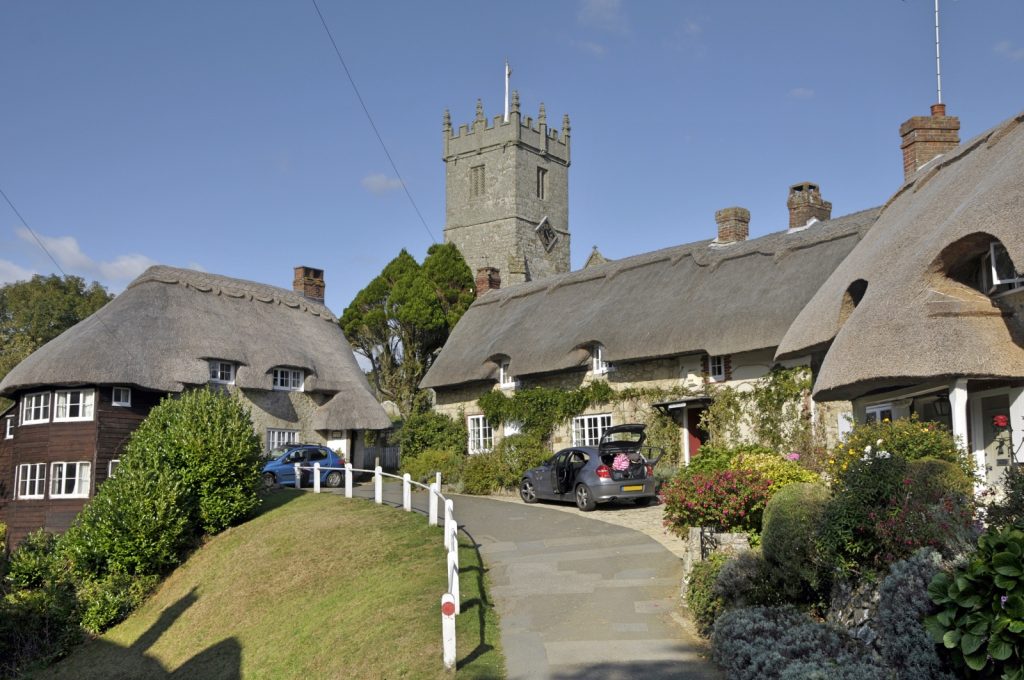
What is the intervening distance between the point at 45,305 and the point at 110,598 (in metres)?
34.4

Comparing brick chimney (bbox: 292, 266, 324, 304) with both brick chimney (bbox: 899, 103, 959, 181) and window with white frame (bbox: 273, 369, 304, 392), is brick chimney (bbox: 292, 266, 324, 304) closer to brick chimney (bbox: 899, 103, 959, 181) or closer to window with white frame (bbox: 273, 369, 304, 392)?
window with white frame (bbox: 273, 369, 304, 392)

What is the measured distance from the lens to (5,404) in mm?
33812

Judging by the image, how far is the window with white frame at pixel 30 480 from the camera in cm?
2673

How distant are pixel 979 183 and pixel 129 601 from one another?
18936 mm

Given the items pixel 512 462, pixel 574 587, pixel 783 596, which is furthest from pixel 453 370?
pixel 783 596

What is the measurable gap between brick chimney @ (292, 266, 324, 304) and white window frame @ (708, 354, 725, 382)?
20586mm

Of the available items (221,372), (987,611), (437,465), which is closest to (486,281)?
(437,465)

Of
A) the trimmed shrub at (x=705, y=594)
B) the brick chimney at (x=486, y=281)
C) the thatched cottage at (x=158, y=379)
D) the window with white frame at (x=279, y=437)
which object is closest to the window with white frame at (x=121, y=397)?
the thatched cottage at (x=158, y=379)

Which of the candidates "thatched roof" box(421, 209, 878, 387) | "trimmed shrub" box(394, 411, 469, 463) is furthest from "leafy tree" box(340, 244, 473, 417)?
"trimmed shrub" box(394, 411, 469, 463)

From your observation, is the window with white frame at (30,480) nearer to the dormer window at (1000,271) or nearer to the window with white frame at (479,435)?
the window with white frame at (479,435)

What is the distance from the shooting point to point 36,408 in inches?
1073

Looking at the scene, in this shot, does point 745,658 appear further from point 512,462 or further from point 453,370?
point 453,370

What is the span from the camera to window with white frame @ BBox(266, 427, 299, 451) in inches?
1206

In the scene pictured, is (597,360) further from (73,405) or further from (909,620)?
(909,620)
